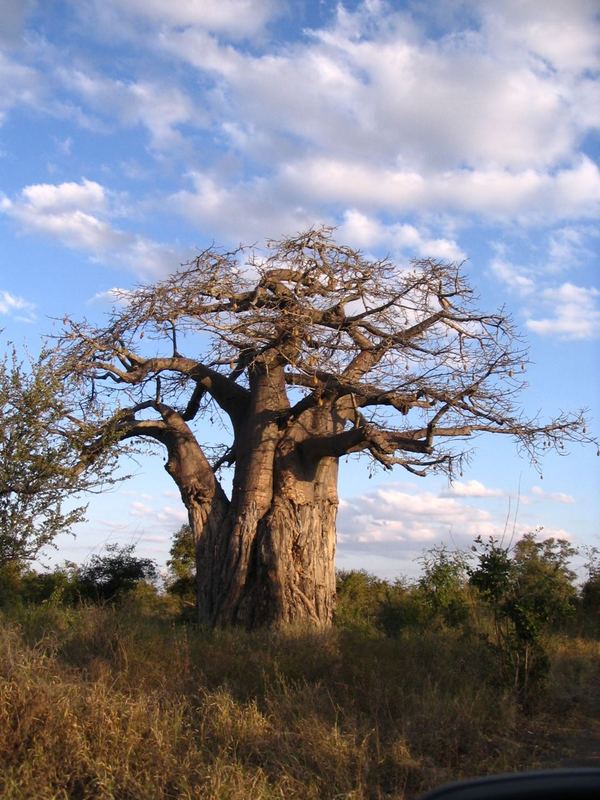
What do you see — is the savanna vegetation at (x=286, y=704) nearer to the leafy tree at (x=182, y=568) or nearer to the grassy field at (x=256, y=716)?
the grassy field at (x=256, y=716)

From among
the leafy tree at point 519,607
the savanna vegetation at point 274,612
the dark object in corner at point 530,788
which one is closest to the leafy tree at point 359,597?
the savanna vegetation at point 274,612

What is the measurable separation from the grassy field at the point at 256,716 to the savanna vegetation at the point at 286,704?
15mm

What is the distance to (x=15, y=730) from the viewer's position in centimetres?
581

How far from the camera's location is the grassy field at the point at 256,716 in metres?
5.34

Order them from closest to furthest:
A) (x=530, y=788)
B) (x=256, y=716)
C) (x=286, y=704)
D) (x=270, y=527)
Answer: (x=530, y=788), (x=256, y=716), (x=286, y=704), (x=270, y=527)

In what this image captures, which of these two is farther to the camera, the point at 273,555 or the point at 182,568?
the point at 182,568

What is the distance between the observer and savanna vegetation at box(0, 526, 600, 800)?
5395 mm

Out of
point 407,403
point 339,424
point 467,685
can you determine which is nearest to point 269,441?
point 339,424

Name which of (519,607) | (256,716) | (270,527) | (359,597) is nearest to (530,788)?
(256,716)

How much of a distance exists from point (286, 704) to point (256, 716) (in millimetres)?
404

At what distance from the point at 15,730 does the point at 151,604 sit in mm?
10730

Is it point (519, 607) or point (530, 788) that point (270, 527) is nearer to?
point (519, 607)

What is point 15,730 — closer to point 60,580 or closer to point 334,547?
point 334,547

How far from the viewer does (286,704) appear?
649 centimetres
